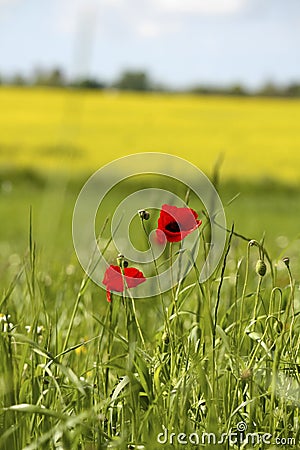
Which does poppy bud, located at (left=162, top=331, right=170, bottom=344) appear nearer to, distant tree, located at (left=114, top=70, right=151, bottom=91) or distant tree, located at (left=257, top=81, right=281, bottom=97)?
distant tree, located at (left=114, top=70, right=151, bottom=91)

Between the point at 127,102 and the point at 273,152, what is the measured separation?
8.09m

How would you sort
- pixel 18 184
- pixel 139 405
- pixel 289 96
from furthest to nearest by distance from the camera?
1. pixel 289 96
2. pixel 18 184
3. pixel 139 405

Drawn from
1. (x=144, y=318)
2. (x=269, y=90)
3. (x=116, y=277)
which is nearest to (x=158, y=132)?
(x=144, y=318)

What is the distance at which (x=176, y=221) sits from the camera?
57.2 inches

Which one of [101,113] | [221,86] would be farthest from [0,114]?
[221,86]

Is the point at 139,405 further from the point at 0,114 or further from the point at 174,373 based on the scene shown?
the point at 0,114

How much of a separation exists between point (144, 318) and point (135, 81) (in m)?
30.0

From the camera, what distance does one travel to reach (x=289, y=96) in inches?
1281

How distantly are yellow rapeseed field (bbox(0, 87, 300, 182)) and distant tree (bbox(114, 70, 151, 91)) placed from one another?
270 cm

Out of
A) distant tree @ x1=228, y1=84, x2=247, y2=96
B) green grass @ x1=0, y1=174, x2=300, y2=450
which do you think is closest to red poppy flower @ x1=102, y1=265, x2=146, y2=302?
green grass @ x1=0, y1=174, x2=300, y2=450

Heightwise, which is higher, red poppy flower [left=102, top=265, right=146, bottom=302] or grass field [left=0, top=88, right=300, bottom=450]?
red poppy flower [left=102, top=265, right=146, bottom=302]

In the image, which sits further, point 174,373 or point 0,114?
point 0,114

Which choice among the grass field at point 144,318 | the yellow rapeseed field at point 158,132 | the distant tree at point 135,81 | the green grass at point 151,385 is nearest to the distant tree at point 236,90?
the distant tree at point 135,81

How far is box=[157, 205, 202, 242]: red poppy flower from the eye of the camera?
4.73ft
